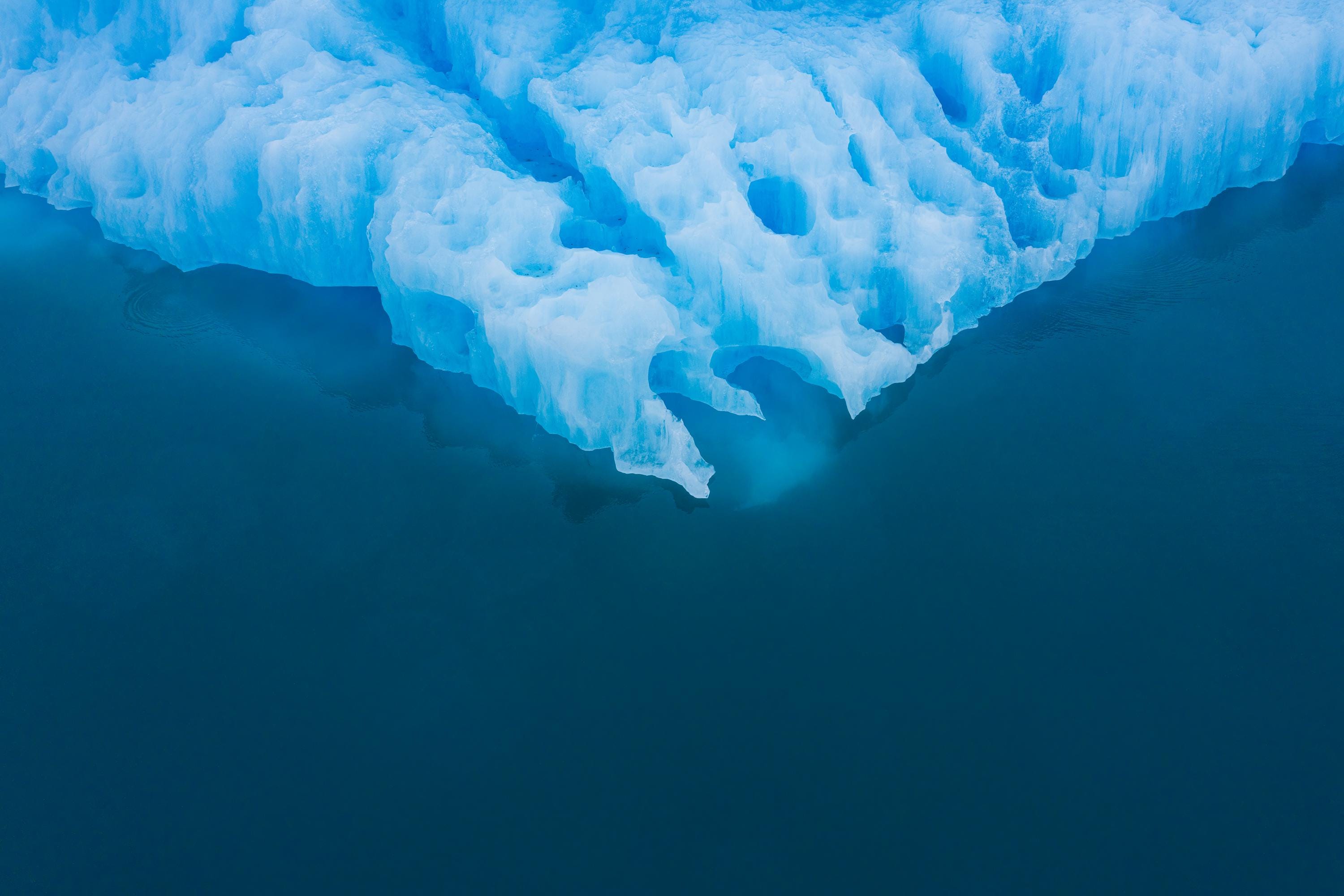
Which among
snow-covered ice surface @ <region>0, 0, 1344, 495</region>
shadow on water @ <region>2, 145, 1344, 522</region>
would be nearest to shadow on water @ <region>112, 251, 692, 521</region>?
shadow on water @ <region>2, 145, 1344, 522</region>

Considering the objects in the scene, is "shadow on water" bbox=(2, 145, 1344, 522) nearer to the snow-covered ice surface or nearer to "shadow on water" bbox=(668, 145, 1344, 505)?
"shadow on water" bbox=(668, 145, 1344, 505)

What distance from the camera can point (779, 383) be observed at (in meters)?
8.83

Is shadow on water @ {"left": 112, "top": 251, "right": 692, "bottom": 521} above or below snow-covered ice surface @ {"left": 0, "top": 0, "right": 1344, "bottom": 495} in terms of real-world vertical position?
below

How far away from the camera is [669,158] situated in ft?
29.1

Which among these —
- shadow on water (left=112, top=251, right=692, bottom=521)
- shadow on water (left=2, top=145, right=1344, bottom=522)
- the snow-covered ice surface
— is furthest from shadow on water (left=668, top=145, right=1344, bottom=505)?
shadow on water (left=112, top=251, right=692, bottom=521)

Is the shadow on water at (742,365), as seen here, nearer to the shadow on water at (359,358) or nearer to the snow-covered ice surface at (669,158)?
the shadow on water at (359,358)

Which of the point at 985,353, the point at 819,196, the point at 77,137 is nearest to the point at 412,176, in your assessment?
the point at 819,196

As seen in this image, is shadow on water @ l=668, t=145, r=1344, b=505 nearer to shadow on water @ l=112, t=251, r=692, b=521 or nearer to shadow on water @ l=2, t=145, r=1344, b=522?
shadow on water @ l=2, t=145, r=1344, b=522

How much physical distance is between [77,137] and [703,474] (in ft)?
26.1

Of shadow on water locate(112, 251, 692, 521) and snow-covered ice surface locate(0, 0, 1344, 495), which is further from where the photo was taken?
snow-covered ice surface locate(0, 0, 1344, 495)

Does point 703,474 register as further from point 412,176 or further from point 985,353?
point 412,176

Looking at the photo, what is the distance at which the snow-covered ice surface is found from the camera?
27.7 ft

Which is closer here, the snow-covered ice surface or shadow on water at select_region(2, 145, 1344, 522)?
shadow on water at select_region(2, 145, 1344, 522)

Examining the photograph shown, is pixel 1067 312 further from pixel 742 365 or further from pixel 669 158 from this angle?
pixel 669 158
